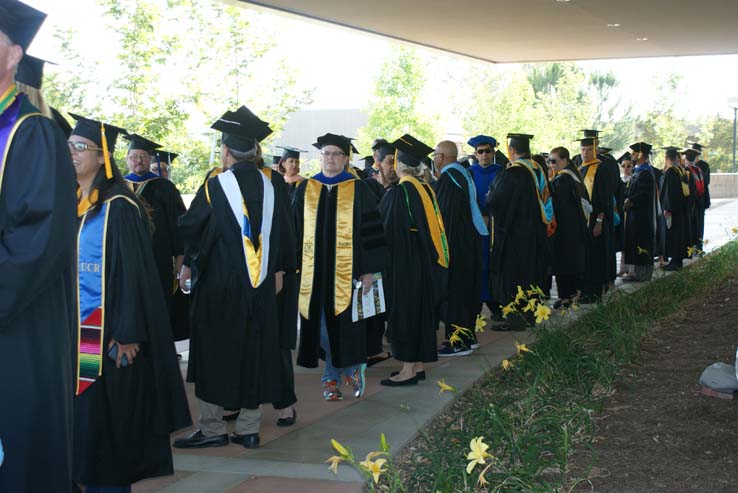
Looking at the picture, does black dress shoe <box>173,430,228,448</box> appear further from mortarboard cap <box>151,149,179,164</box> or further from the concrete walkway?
mortarboard cap <box>151,149,179,164</box>

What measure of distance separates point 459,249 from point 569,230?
2754mm

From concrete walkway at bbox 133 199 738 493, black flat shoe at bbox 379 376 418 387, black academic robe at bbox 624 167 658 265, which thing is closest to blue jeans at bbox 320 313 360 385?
concrete walkway at bbox 133 199 738 493

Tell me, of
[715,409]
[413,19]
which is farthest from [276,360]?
[413,19]

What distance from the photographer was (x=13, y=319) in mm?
2213

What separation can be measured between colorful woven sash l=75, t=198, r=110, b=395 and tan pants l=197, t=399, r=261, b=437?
52.7 inches

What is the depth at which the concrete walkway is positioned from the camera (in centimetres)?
433

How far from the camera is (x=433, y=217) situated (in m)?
6.61

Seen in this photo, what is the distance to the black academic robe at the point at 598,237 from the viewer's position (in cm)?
1059

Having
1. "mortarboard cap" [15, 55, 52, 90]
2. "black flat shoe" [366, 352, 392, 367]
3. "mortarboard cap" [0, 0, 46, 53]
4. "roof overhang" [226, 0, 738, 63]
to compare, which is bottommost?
"black flat shoe" [366, 352, 392, 367]

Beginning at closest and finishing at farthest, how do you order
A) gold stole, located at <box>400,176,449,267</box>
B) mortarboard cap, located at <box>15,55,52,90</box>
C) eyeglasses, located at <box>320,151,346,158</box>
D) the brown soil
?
1. mortarboard cap, located at <box>15,55,52,90</box>
2. the brown soil
3. eyeglasses, located at <box>320,151,346,158</box>
4. gold stole, located at <box>400,176,449,267</box>

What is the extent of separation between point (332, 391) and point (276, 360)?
3.55 feet

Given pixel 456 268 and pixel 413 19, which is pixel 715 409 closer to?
pixel 456 268

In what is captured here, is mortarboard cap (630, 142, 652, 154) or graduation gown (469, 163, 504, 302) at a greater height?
mortarboard cap (630, 142, 652, 154)

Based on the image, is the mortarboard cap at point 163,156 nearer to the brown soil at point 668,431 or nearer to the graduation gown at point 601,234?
the brown soil at point 668,431
